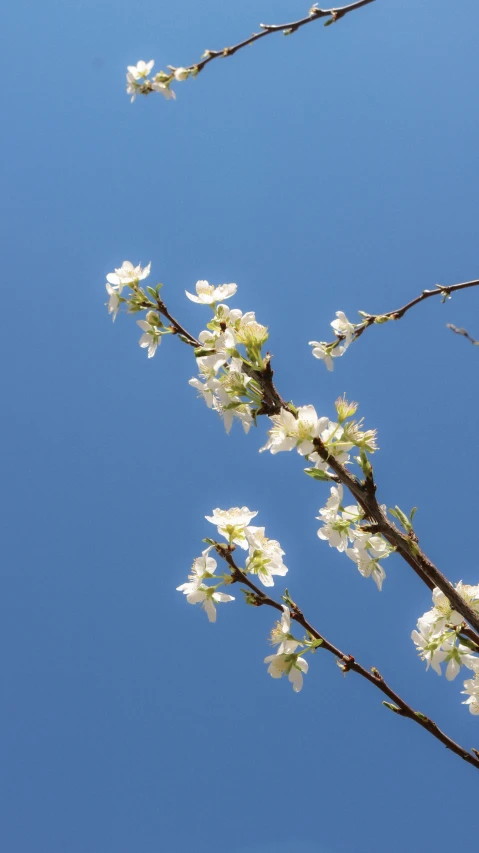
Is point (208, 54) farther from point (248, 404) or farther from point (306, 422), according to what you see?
point (306, 422)

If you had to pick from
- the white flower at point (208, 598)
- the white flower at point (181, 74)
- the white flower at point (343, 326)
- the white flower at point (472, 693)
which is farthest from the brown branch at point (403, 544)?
the white flower at point (181, 74)

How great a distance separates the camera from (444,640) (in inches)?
71.1

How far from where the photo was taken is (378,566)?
196cm

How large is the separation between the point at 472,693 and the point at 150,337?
5.22 ft

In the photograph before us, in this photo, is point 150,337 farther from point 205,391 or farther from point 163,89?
point 163,89

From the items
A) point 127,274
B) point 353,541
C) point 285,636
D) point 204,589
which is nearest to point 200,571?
point 204,589

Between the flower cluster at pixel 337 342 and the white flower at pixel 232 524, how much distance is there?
0.65 metres

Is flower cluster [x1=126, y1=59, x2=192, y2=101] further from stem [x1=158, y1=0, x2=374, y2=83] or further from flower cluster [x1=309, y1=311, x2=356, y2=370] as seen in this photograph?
flower cluster [x1=309, y1=311, x2=356, y2=370]

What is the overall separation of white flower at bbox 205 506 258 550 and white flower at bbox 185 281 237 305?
2.26 feet

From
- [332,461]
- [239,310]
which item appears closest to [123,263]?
[239,310]

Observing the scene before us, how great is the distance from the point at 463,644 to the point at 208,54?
237 centimetres

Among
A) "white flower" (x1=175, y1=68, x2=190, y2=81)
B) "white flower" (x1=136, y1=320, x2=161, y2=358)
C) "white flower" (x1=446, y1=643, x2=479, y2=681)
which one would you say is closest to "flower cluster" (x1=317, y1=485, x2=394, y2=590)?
"white flower" (x1=446, y1=643, x2=479, y2=681)

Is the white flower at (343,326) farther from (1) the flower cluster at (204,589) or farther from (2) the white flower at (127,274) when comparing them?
(1) the flower cluster at (204,589)

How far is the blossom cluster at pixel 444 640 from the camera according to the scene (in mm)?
1773
